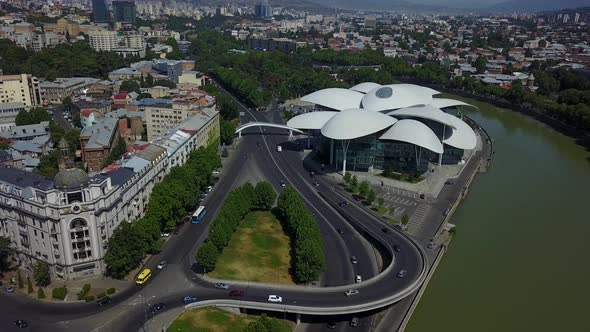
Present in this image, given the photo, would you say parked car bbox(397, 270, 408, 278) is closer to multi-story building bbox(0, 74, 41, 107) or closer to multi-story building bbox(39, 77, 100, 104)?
multi-story building bbox(39, 77, 100, 104)

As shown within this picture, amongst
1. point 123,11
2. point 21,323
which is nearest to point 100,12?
point 123,11

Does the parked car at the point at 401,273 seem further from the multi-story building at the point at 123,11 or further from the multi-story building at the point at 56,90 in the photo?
the multi-story building at the point at 123,11

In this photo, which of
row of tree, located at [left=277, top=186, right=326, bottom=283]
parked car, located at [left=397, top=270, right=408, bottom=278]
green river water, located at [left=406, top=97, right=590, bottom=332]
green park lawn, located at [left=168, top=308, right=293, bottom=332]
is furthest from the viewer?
parked car, located at [left=397, top=270, right=408, bottom=278]

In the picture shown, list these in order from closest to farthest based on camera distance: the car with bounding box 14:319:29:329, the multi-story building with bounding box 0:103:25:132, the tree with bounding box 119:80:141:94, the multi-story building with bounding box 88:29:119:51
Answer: the car with bounding box 14:319:29:329
the multi-story building with bounding box 0:103:25:132
the tree with bounding box 119:80:141:94
the multi-story building with bounding box 88:29:119:51

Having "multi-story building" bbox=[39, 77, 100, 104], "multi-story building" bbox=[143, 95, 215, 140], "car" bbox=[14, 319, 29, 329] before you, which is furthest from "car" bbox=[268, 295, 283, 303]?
"multi-story building" bbox=[39, 77, 100, 104]

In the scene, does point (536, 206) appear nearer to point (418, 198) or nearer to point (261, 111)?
point (418, 198)

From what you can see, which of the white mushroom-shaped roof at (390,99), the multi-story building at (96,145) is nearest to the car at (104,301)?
the multi-story building at (96,145)
